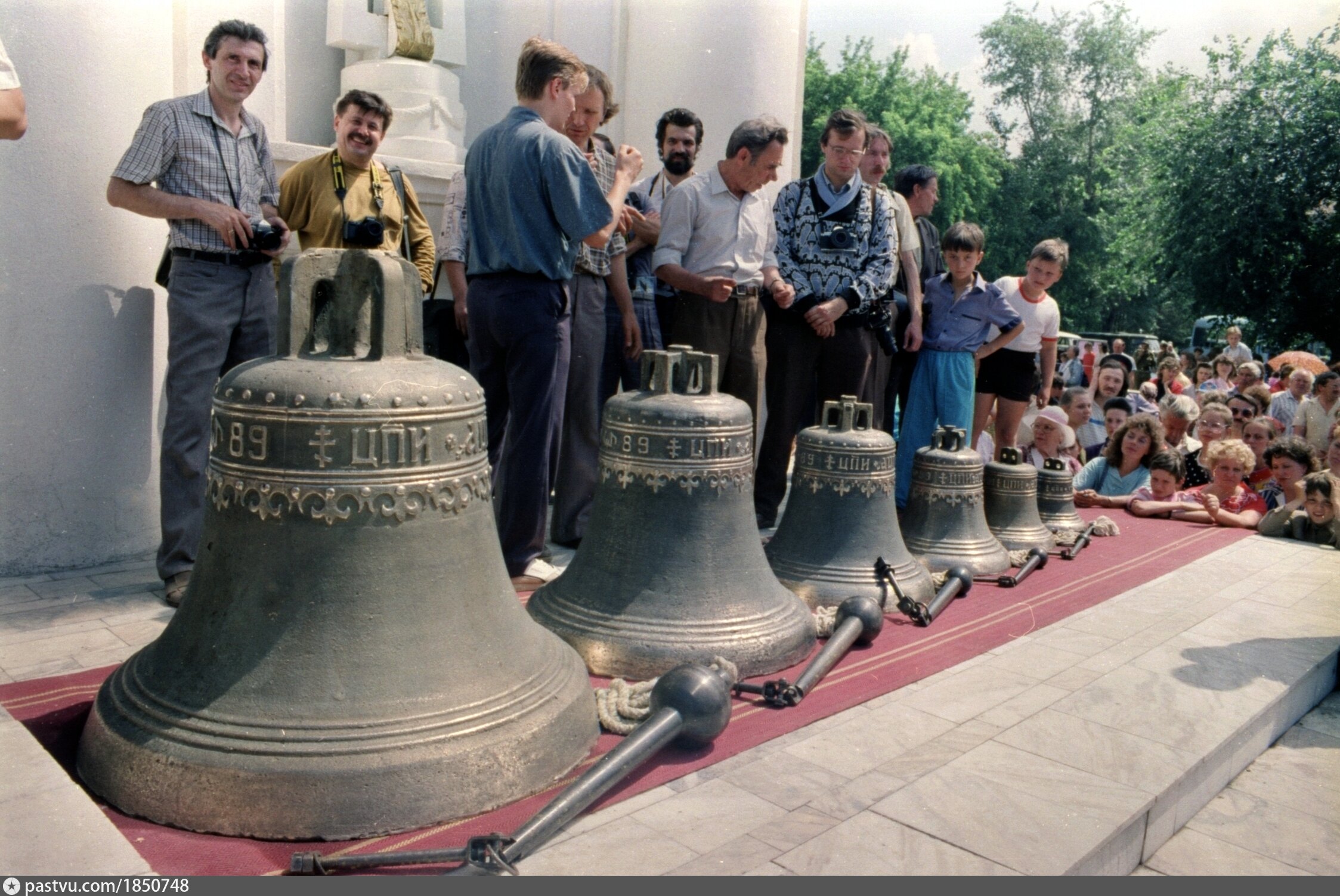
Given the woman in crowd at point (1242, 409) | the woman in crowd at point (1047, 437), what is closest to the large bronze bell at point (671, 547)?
the woman in crowd at point (1047, 437)

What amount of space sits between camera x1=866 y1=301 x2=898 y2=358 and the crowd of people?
0.5 inches

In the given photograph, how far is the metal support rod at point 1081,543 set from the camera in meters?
6.00

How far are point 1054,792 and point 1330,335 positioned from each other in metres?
16.9

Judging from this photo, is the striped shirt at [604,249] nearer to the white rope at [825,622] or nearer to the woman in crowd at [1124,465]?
the white rope at [825,622]

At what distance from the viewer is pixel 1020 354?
7188mm

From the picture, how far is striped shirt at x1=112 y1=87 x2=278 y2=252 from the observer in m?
4.36

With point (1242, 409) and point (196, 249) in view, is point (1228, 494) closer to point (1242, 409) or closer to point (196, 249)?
point (1242, 409)

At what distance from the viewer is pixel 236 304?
4.50 m

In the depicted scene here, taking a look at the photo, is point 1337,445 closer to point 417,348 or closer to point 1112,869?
point 1112,869

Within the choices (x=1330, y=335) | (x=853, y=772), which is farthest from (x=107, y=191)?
(x=1330, y=335)

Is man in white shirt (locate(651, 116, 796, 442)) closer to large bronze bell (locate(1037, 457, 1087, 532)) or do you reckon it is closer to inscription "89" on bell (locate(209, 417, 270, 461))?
large bronze bell (locate(1037, 457, 1087, 532))

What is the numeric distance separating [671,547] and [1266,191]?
637 inches

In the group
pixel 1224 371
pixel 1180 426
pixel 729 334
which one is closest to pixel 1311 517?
pixel 1180 426

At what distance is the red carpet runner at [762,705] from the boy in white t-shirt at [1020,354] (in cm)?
118
